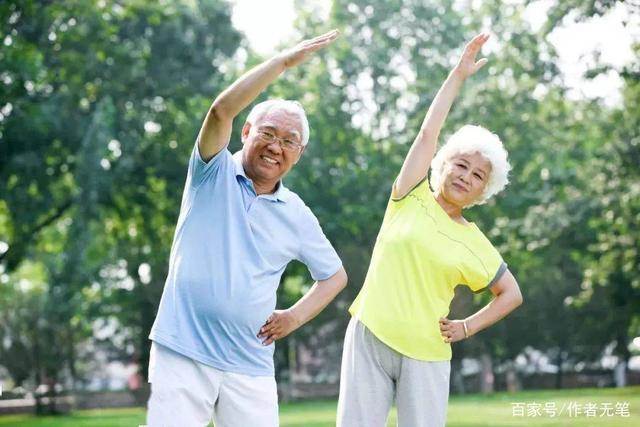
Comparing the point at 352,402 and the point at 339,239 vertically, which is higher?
the point at 339,239

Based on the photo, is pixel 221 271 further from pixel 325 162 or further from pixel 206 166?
pixel 325 162

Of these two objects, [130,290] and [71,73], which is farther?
[130,290]

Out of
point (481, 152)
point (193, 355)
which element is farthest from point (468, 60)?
point (193, 355)

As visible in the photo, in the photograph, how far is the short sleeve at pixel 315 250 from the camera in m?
4.28

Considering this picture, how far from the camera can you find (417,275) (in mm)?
4609

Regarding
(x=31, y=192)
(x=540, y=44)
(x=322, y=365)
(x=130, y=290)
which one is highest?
(x=540, y=44)

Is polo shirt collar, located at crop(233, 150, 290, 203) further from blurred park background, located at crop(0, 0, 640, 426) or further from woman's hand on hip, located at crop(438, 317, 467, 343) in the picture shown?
blurred park background, located at crop(0, 0, 640, 426)

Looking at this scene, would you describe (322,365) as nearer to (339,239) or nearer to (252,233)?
(339,239)

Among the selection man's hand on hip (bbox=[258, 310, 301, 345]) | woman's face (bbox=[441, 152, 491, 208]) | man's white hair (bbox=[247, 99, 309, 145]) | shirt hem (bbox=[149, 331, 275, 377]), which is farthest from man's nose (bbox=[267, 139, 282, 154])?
woman's face (bbox=[441, 152, 491, 208])

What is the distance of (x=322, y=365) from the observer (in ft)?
143

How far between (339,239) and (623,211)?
39.2 feet

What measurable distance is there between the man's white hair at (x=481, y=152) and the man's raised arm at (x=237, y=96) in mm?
1084

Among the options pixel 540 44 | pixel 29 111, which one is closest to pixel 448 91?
pixel 540 44

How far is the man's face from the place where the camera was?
161 inches
